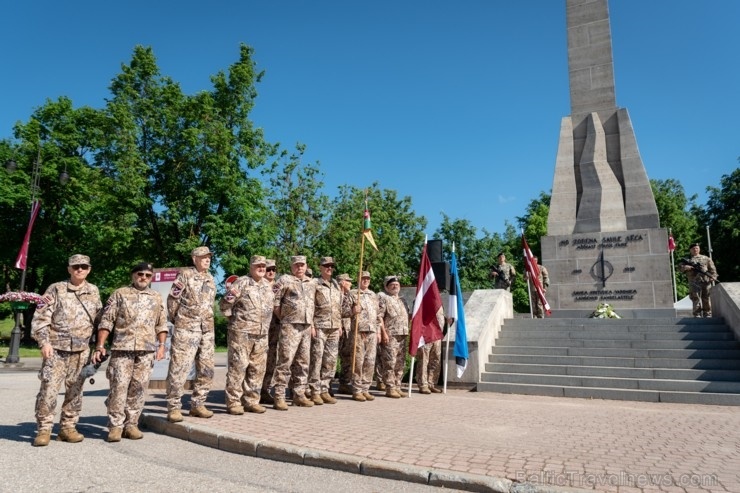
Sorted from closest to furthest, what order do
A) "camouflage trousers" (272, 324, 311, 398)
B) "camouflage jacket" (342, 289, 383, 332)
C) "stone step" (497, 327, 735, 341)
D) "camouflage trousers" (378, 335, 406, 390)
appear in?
"camouflage trousers" (272, 324, 311, 398) < "camouflage jacket" (342, 289, 383, 332) < "camouflage trousers" (378, 335, 406, 390) < "stone step" (497, 327, 735, 341)

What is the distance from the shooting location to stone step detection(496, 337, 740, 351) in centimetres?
932

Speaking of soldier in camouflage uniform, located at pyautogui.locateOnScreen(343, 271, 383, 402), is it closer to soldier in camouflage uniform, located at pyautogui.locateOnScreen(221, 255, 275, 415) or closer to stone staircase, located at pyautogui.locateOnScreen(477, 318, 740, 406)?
soldier in camouflage uniform, located at pyautogui.locateOnScreen(221, 255, 275, 415)

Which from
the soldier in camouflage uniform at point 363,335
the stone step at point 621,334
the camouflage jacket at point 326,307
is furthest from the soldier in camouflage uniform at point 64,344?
the stone step at point 621,334

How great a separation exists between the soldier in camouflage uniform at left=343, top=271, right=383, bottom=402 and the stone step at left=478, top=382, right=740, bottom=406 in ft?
8.48

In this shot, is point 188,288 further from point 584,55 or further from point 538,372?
point 584,55

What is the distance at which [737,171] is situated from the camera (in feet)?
120

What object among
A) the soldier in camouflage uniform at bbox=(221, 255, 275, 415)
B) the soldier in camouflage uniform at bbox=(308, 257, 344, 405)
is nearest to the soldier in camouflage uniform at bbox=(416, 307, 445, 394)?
the soldier in camouflage uniform at bbox=(308, 257, 344, 405)

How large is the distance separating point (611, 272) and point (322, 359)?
1015cm

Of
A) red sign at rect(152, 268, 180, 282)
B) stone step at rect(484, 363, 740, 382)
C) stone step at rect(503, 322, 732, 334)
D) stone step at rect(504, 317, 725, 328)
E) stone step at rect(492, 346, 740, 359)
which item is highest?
red sign at rect(152, 268, 180, 282)

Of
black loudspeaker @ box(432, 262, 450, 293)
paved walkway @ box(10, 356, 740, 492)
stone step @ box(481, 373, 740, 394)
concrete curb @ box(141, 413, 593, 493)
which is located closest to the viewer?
concrete curb @ box(141, 413, 593, 493)

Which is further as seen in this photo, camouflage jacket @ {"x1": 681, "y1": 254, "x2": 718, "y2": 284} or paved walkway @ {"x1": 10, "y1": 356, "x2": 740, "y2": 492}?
camouflage jacket @ {"x1": 681, "y1": 254, "x2": 718, "y2": 284}

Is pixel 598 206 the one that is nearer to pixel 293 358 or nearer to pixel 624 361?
pixel 624 361

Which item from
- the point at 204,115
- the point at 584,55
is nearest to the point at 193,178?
the point at 204,115

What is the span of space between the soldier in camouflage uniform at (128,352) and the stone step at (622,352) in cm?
747
